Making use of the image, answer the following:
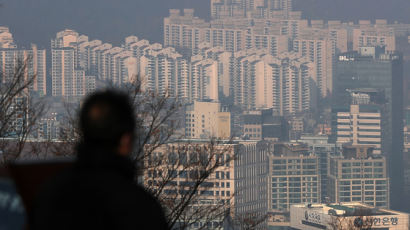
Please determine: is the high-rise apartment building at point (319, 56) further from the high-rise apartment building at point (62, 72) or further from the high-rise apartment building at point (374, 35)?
the high-rise apartment building at point (62, 72)

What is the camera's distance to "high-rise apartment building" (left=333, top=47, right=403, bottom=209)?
13238 cm

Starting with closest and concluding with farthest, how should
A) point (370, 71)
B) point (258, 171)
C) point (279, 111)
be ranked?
point (258, 171) → point (370, 71) → point (279, 111)

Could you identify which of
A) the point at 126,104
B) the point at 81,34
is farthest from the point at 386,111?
the point at 126,104

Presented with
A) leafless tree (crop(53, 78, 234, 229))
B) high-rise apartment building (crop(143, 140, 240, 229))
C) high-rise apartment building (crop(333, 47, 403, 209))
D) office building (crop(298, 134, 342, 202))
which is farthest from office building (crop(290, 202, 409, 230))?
leafless tree (crop(53, 78, 234, 229))

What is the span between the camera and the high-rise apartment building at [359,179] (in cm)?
10331

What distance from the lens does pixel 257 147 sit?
98.1 m

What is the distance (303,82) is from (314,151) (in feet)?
172

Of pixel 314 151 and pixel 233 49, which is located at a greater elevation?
pixel 233 49

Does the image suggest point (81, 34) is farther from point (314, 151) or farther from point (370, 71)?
point (314, 151)

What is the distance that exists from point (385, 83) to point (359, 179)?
134 feet

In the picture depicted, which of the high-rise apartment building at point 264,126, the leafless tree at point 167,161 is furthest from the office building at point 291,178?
the leafless tree at point 167,161

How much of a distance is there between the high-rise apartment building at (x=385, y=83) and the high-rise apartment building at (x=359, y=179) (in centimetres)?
1791

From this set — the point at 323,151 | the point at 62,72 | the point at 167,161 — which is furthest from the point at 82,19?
the point at 167,161

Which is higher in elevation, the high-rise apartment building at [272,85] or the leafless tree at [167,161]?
the high-rise apartment building at [272,85]
